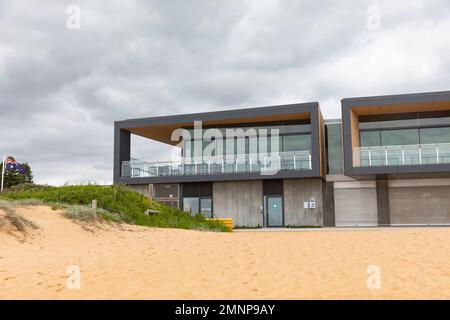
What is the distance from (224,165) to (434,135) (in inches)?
484

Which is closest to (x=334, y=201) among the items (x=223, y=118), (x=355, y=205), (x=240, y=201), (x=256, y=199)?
(x=355, y=205)

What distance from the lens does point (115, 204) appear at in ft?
58.5

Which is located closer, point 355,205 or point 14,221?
point 14,221

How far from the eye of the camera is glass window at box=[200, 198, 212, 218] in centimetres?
2716

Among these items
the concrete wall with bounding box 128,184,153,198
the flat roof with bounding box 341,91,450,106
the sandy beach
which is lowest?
the sandy beach

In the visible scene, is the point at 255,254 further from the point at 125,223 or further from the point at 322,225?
the point at 322,225

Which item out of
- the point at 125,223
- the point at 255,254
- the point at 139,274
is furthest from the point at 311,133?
the point at 139,274

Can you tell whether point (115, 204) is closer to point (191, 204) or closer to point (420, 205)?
point (191, 204)

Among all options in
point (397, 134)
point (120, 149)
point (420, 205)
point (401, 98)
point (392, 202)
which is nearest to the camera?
point (401, 98)

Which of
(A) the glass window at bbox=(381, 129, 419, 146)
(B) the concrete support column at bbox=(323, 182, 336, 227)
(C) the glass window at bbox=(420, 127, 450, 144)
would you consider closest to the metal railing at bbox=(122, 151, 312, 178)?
(B) the concrete support column at bbox=(323, 182, 336, 227)

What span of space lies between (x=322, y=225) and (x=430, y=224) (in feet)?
19.5

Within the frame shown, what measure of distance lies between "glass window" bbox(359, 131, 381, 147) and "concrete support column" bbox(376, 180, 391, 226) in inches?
93.2

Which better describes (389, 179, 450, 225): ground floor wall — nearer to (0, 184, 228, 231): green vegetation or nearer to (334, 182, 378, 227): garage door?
(334, 182, 378, 227): garage door

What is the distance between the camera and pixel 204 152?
28422mm
